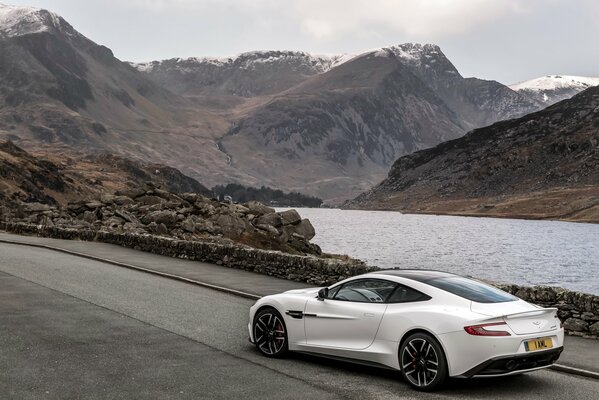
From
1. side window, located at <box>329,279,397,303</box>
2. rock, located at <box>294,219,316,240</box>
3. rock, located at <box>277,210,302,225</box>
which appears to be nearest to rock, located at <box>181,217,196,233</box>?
rock, located at <box>277,210,302,225</box>

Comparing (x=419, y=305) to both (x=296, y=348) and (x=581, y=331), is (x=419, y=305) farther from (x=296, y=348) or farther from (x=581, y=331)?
(x=581, y=331)

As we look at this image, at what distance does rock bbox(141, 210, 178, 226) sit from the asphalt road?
28.6m

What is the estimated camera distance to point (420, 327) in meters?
9.55

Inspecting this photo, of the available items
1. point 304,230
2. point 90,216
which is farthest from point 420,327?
point 304,230

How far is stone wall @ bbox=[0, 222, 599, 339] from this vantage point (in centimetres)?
1484

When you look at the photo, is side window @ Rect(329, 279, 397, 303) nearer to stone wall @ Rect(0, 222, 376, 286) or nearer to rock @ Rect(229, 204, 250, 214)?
stone wall @ Rect(0, 222, 376, 286)

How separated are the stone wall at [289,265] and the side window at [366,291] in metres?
6.74

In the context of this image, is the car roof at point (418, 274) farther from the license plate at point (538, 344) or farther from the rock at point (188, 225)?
the rock at point (188, 225)

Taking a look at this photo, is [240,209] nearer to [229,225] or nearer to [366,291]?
[229,225]

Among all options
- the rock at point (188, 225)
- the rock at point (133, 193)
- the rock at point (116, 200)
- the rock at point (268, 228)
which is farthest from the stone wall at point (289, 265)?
the rock at point (268, 228)

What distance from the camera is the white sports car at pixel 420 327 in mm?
9148

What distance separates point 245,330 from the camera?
13.8 metres

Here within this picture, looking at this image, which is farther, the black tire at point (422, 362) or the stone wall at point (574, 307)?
the stone wall at point (574, 307)

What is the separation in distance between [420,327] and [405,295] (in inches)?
29.6
